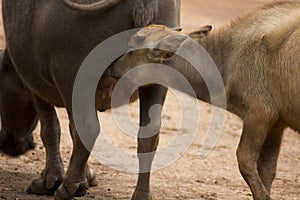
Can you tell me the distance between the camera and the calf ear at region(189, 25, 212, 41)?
7.06m

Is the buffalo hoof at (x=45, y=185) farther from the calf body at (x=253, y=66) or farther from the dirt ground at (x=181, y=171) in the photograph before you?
the calf body at (x=253, y=66)

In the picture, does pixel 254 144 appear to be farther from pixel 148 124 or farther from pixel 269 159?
pixel 148 124

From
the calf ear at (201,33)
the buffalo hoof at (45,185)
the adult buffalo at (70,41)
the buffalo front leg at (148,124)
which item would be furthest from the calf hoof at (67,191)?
the calf ear at (201,33)

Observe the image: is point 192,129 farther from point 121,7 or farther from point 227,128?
point 121,7

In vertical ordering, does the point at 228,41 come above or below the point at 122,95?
above

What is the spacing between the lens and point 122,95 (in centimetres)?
760

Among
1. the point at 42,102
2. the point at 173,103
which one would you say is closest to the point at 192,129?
the point at 173,103

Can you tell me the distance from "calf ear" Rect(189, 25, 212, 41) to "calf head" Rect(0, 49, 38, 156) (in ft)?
7.57

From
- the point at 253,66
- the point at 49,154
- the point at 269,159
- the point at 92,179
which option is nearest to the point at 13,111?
the point at 49,154

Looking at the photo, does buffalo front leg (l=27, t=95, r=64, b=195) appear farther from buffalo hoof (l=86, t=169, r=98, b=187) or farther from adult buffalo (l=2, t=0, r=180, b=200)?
buffalo hoof (l=86, t=169, r=98, b=187)

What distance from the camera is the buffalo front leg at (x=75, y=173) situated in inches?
294

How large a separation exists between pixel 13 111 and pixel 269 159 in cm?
263

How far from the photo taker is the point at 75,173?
296 inches

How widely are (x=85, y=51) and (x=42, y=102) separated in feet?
4.27
